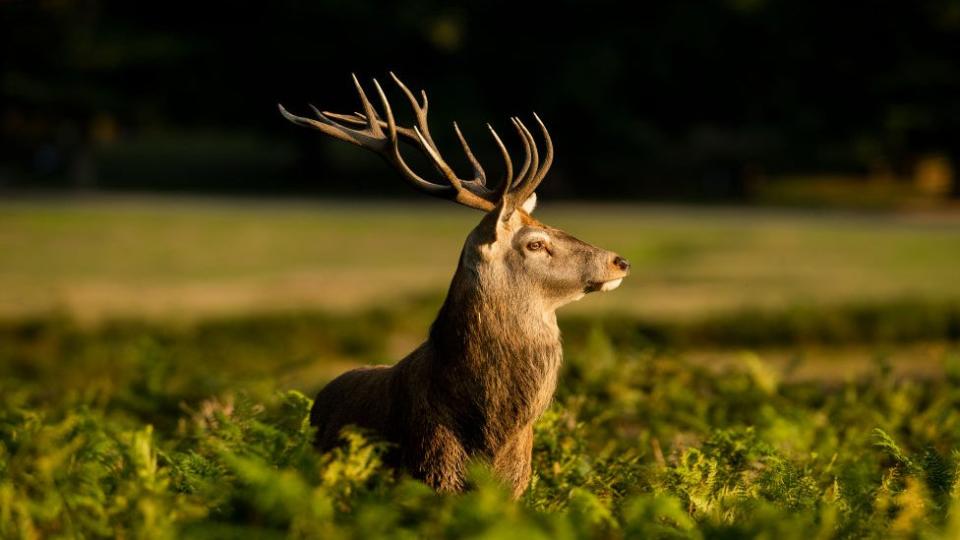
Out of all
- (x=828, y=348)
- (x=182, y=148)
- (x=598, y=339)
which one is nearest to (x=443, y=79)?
(x=182, y=148)

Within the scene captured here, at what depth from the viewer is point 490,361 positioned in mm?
5727

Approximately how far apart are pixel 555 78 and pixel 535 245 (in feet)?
152

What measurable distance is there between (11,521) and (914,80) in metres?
45.0

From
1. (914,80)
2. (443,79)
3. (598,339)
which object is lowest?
(598,339)

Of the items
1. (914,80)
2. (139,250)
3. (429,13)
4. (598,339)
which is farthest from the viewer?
(429,13)

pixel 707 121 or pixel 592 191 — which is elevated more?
pixel 707 121

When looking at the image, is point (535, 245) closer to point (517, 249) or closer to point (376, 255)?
point (517, 249)

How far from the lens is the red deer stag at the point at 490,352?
5688 mm

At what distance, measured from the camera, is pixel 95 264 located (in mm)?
28172

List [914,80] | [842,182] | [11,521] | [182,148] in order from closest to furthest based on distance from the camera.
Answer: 1. [11,521]
2. [914,80]
3. [842,182]
4. [182,148]

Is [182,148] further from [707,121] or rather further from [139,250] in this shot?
[139,250]

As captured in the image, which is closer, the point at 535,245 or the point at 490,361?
the point at 490,361

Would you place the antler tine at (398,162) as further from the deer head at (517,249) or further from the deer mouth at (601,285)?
the deer mouth at (601,285)

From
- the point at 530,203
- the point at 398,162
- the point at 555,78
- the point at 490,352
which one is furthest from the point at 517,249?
the point at 555,78
